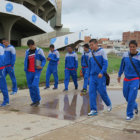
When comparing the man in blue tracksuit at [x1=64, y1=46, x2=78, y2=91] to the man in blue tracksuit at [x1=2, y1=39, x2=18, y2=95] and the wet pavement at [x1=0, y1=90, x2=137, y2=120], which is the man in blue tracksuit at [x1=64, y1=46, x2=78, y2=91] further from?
the man in blue tracksuit at [x1=2, y1=39, x2=18, y2=95]

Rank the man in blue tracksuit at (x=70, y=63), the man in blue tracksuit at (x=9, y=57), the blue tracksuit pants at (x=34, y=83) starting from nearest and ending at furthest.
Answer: the blue tracksuit pants at (x=34, y=83), the man in blue tracksuit at (x=9, y=57), the man in blue tracksuit at (x=70, y=63)

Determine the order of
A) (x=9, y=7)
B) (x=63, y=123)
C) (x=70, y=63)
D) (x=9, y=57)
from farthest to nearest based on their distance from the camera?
(x=9, y=7), (x=70, y=63), (x=9, y=57), (x=63, y=123)

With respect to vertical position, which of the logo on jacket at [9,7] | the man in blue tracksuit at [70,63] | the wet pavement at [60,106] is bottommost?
the wet pavement at [60,106]

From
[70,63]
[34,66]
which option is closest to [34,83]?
[34,66]

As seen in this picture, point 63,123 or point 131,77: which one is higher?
point 131,77

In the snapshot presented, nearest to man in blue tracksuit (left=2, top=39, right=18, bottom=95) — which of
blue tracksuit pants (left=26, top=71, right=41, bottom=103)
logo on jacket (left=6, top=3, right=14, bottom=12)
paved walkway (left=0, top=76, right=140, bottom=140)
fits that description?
paved walkway (left=0, top=76, right=140, bottom=140)

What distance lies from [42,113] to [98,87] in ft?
4.87

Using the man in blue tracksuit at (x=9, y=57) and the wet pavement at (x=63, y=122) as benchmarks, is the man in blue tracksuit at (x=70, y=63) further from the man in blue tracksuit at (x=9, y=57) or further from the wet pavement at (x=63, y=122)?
the wet pavement at (x=63, y=122)

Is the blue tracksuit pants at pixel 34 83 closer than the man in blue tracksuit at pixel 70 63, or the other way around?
the blue tracksuit pants at pixel 34 83

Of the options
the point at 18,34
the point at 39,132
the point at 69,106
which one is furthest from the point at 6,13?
the point at 39,132

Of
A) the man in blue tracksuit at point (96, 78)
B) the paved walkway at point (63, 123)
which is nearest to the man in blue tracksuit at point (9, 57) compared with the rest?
the paved walkway at point (63, 123)

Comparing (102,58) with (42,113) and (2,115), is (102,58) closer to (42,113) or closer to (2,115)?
(42,113)

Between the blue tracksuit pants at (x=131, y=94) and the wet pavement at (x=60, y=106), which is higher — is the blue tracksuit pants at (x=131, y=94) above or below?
above

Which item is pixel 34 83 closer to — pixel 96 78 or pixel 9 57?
pixel 96 78
